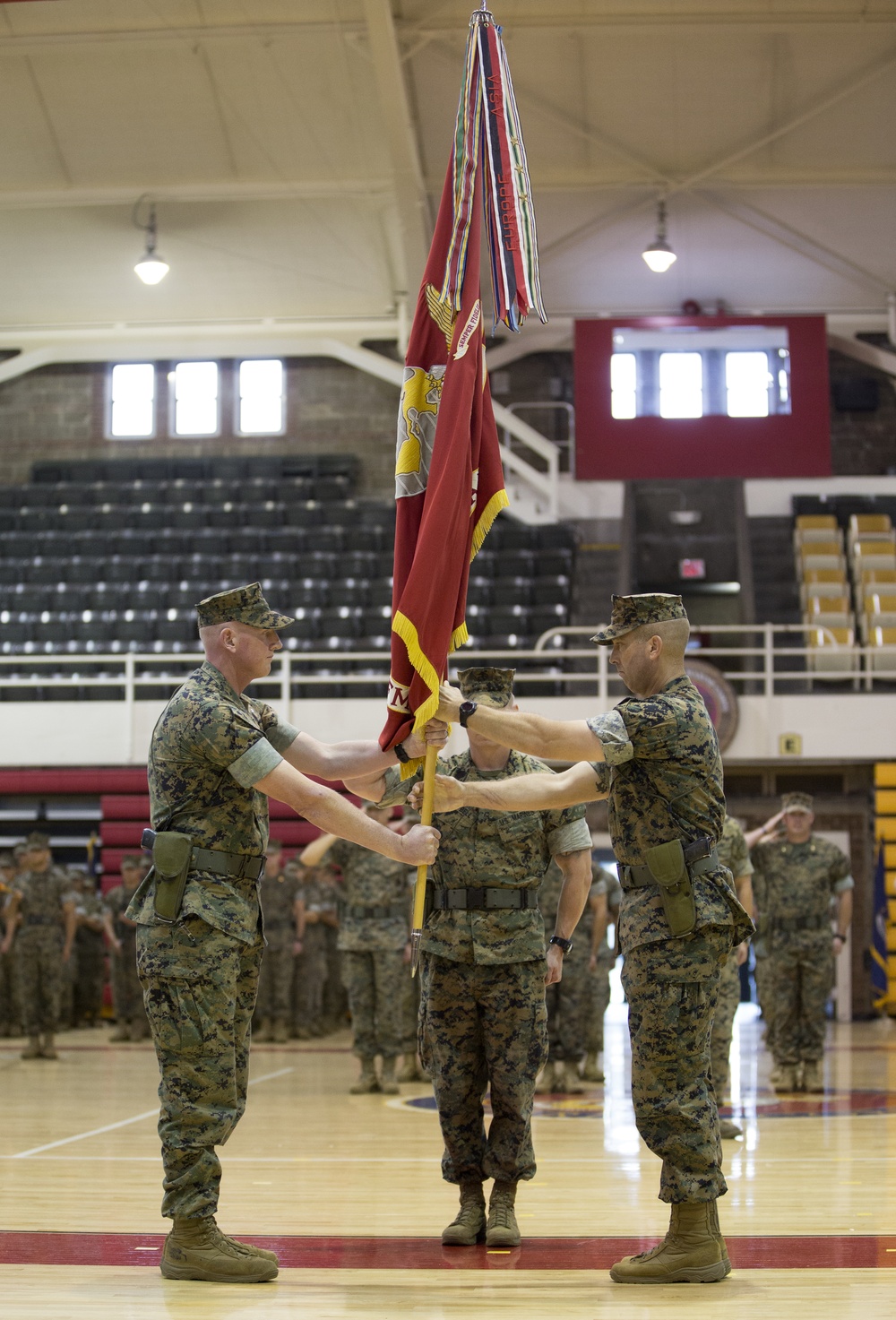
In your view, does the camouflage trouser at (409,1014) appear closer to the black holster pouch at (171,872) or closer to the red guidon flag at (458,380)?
the red guidon flag at (458,380)

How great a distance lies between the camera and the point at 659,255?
16.3 m

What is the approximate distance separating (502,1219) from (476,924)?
912 mm

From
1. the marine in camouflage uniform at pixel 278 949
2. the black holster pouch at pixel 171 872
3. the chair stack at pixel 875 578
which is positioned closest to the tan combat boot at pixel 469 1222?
the black holster pouch at pixel 171 872

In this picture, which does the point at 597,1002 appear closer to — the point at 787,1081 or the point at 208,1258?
the point at 787,1081

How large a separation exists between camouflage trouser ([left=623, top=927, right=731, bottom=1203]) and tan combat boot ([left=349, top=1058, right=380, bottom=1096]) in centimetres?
542

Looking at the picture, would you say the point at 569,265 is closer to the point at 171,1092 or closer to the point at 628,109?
the point at 628,109

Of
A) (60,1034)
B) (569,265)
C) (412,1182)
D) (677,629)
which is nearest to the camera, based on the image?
(677,629)

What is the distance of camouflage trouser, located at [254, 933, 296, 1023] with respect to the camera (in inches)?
538

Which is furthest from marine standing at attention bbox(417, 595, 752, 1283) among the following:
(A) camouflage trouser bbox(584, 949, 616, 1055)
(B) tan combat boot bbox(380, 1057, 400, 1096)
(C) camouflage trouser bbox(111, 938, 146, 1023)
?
(C) camouflage trouser bbox(111, 938, 146, 1023)

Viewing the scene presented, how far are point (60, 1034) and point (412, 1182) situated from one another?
357 inches

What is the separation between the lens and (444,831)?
514 cm

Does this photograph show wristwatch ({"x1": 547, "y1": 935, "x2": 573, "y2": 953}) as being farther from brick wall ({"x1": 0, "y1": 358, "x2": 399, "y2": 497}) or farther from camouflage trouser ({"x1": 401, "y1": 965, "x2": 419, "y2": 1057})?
brick wall ({"x1": 0, "y1": 358, "x2": 399, "y2": 497})

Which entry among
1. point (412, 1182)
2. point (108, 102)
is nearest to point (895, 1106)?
point (412, 1182)

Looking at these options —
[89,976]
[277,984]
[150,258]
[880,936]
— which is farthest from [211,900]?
[150,258]
